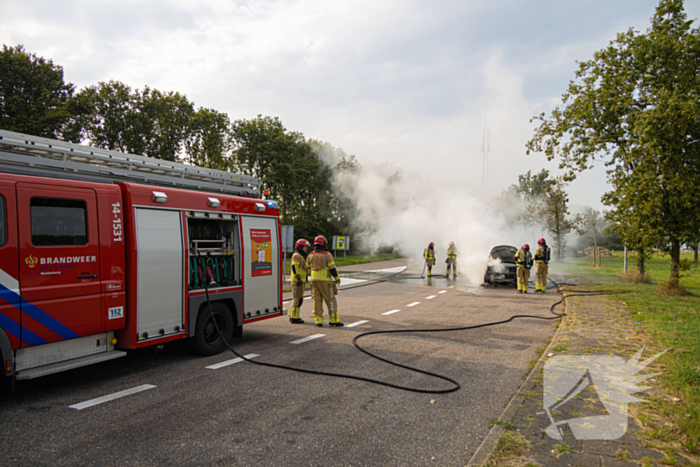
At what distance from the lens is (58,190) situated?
5.11m

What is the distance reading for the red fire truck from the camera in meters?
4.70

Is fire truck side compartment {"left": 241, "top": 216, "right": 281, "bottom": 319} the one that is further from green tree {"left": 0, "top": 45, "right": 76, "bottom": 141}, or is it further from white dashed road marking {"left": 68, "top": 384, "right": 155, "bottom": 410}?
green tree {"left": 0, "top": 45, "right": 76, "bottom": 141}

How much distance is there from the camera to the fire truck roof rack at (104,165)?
5.08m

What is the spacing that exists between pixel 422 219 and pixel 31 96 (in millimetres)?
28176

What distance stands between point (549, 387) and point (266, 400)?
327 cm

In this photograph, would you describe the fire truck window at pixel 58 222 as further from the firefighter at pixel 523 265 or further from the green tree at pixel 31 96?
the green tree at pixel 31 96

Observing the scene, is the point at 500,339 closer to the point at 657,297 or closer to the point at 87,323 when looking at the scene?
the point at 87,323

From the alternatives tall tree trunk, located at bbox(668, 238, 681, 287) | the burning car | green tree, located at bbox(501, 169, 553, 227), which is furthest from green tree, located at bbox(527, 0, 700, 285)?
green tree, located at bbox(501, 169, 553, 227)

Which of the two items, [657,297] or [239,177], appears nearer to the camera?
[239,177]

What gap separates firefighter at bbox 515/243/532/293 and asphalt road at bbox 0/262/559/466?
827 centimetres

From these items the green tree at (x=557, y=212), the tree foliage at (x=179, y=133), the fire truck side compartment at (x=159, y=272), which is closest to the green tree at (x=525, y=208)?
the green tree at (x=557, y=212)

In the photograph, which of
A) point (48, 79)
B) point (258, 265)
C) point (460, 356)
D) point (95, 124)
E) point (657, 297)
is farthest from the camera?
point (95, 124)

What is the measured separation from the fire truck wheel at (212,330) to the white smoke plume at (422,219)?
1469 cm

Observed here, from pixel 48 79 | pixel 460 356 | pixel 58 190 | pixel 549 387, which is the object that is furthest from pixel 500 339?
pixel 48 79
